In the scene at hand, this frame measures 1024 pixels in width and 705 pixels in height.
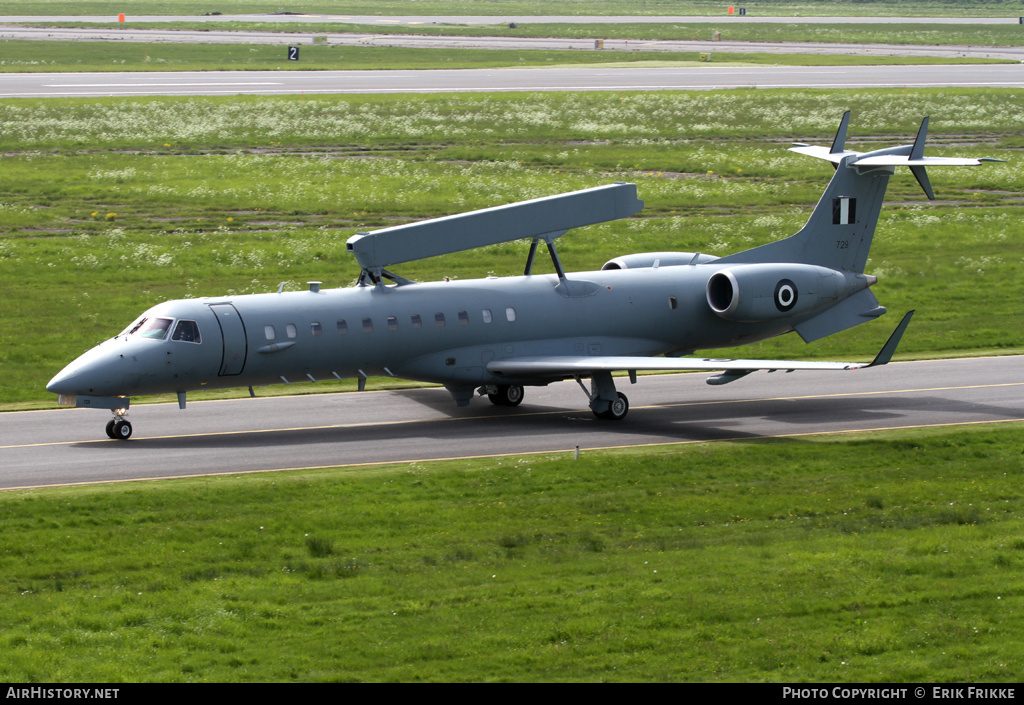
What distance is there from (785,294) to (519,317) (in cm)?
731

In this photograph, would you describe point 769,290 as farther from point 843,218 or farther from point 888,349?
point 888,349

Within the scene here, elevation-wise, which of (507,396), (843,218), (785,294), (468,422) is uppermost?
(843,218)

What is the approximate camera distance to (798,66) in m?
97.9

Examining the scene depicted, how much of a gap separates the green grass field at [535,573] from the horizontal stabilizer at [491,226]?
6.06m

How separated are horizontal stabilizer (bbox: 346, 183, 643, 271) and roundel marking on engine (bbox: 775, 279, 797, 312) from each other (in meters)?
4.35

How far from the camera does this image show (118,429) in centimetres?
2858

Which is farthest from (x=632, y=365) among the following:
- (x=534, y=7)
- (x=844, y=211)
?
(x=534, y=7)

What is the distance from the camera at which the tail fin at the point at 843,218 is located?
35.0m

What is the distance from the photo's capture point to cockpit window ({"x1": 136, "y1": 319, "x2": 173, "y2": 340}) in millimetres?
28094

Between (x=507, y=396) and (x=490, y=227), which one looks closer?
(x=490, y=227)

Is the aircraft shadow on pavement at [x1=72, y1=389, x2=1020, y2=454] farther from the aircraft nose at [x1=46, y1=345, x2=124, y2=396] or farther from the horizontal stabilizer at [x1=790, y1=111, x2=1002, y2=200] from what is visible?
the horizontal stabilizer at [x1=790, y1=111, x2=1002, y2=200]

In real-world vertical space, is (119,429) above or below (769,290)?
below

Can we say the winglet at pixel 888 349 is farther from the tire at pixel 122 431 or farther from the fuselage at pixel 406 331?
the tire at pixel 122 431

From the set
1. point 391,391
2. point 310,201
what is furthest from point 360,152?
point 391,391
